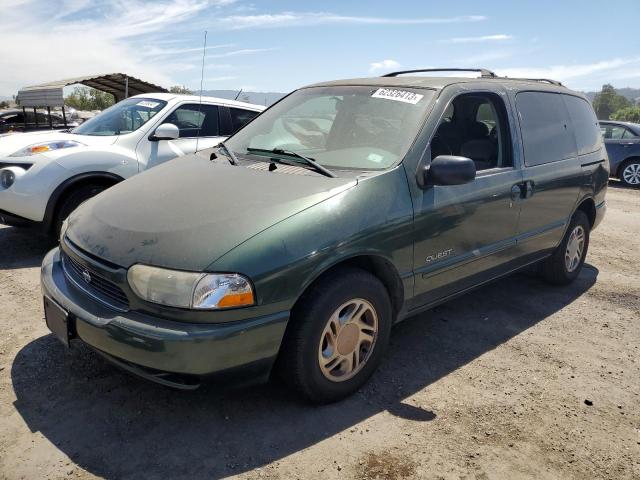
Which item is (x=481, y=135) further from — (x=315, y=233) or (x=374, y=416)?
(x=374, y=416)

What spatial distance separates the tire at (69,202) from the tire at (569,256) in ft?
14.7

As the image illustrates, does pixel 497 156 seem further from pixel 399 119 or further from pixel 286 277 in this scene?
pixel 286 277

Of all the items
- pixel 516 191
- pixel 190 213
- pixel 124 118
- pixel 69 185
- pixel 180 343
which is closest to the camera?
pixel 180 343

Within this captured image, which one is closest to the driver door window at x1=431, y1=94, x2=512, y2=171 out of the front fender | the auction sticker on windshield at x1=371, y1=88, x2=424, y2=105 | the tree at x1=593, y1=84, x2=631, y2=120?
→ the auction sticker on windshield at x1=371, y1=88, x2=424, y2=105

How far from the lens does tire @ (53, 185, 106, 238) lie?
513 centimetres

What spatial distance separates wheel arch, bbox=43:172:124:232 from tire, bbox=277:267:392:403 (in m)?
3.47

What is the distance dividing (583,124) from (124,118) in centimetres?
475

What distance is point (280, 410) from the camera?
279 centimetres

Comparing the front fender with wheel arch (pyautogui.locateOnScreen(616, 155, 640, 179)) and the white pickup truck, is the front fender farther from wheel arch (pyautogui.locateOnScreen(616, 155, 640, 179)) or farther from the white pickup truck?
wheel arch (pyautogui.locateOnScreen(616, 155, 640, 179))

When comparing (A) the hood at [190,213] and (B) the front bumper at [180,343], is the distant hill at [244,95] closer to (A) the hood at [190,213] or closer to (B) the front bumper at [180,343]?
(A) the hood at [190,213]

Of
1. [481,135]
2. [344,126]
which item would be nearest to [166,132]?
[344,126]

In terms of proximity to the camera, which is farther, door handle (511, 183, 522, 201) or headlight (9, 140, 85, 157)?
headlight (9, 140, 85, 157)

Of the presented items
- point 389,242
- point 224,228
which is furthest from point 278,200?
point 389,242

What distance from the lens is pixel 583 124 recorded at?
15.7ft
